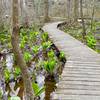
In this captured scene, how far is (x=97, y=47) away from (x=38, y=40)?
13.1ft

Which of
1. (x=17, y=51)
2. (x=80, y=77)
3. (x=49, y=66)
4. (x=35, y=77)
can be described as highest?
(x=17, y=51)

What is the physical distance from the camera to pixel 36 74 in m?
9.19

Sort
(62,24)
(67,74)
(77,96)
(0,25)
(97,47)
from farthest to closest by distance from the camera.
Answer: (62,24) → (0,25) → (97,47) → (67,74) → (77,96)

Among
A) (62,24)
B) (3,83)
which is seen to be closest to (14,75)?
(3,83)

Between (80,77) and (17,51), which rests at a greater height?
(17,51)

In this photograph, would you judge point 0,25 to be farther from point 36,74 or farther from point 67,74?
point 67,74

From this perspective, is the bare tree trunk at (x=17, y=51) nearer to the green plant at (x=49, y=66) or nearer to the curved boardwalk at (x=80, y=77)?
the curved boardwalk at (x=80, y=77)

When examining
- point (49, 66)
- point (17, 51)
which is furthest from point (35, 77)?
point (17, 51)

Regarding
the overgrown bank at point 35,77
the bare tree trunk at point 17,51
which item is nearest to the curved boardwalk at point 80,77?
the overgrown bank at point 35,77

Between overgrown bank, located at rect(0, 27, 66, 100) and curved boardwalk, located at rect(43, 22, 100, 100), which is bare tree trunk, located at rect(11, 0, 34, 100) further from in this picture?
overgrown bank, located at rect(0, 27, 66, 100)

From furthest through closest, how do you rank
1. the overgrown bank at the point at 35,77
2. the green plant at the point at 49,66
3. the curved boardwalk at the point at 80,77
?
1. the green plant at the point at 49,66
2. the overgrown bank at the point at 35,77
3. the curved boardwalk at the point at 80,77

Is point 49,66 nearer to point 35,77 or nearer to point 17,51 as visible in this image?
point 35,77

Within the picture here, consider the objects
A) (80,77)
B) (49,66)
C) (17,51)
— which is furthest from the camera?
(49,66)

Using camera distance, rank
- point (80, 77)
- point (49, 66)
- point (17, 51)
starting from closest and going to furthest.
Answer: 1. point (17, 51)
2. point (80, 77)
3. point (49, 66)
